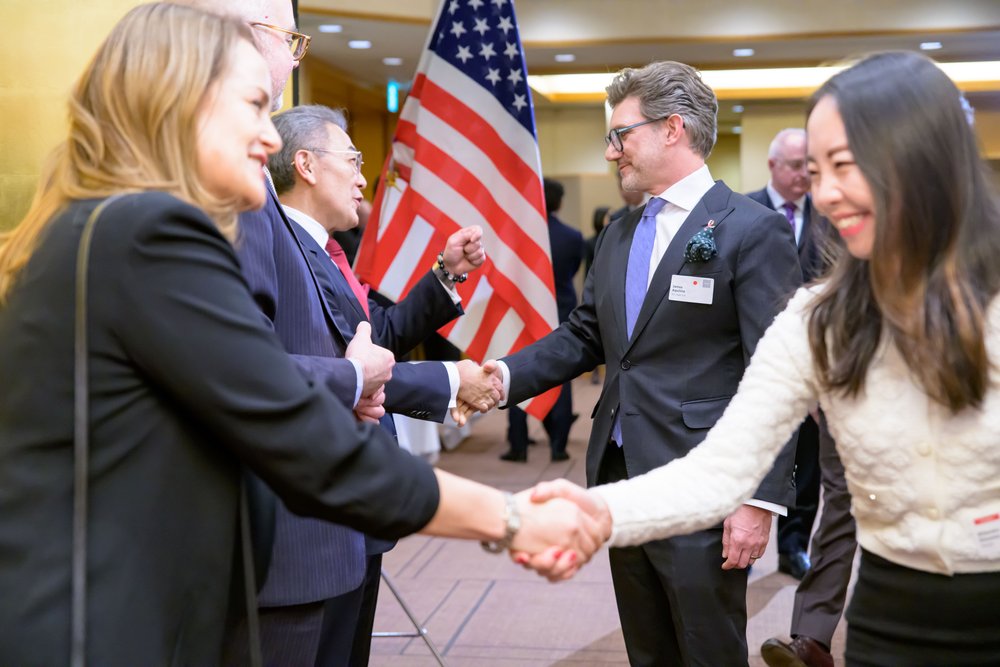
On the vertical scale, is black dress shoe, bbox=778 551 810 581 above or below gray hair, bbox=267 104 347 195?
below

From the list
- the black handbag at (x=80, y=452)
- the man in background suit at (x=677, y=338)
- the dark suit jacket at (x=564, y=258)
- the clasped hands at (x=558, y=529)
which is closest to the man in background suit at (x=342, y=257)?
the man in background suit at (x=677, y=338)

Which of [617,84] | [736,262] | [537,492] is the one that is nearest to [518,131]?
[617,84]

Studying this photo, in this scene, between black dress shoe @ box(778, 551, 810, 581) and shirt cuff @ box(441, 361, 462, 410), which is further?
black dress shoe @ box(778, 551, 810, 581)

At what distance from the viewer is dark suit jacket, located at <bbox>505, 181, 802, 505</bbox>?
2457 mm

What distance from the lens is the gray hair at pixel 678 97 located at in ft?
8.71

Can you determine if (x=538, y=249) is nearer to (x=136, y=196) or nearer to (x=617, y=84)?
(x=617, y=84)

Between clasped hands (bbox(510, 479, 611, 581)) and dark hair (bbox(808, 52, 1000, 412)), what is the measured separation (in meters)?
0.46

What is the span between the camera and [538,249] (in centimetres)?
425

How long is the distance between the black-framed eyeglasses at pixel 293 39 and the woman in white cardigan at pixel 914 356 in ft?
3.99

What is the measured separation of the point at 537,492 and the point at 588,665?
7.40ft

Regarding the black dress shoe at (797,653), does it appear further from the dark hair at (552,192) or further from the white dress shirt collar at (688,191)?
the dark hair at (552,192)

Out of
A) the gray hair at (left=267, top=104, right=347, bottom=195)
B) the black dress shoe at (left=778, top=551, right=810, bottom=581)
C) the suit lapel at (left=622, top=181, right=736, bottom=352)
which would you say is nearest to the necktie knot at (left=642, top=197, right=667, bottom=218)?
the suit lapel at (left=622, top=181, right=736, bottom=352)

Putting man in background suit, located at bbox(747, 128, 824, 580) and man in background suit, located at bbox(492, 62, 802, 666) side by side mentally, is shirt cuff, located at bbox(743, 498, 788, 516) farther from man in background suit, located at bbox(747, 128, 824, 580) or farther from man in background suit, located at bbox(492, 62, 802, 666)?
man in background suit, located at bbox(747, 128, 824, 580)

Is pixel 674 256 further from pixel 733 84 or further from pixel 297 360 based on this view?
pixel 733 84
